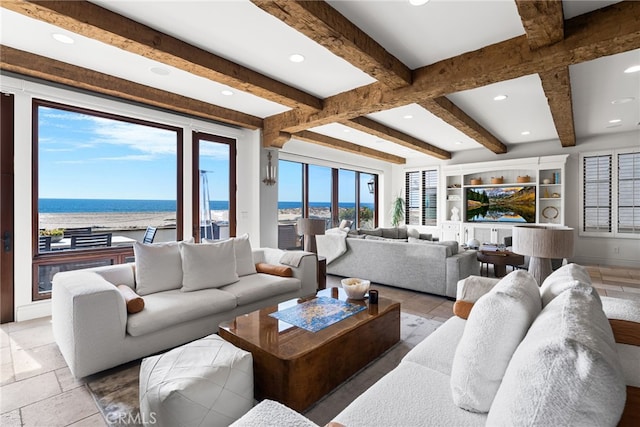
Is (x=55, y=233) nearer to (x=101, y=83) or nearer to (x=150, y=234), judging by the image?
(x=150, y=234)

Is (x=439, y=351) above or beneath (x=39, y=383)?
above

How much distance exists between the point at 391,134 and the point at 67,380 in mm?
5340

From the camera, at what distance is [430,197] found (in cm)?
867

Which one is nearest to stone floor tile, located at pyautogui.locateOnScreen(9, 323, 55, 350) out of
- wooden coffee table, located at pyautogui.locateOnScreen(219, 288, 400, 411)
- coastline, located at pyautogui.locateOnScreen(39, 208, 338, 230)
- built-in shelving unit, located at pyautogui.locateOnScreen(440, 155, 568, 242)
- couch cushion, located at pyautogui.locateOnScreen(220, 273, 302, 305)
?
coastline, located at pyautogui.locateOnScreen(39, 208, 338, 230)

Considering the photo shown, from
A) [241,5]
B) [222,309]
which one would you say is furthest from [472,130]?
[222,309]

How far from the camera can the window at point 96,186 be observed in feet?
11.6

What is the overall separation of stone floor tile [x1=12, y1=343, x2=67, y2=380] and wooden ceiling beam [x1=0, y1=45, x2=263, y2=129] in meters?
2.59

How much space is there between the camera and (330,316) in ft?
7.76

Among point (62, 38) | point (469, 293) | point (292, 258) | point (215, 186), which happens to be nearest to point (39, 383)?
point (292, 258)

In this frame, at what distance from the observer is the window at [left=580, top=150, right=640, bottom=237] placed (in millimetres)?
5996

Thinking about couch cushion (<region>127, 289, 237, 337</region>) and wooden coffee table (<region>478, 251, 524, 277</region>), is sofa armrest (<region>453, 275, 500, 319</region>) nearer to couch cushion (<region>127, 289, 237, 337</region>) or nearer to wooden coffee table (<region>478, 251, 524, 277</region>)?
couch cushion (<region>127, 289, 237, 337</region>)

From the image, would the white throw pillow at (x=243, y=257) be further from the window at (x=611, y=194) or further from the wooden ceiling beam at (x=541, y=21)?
the window at (x=611, y=194)

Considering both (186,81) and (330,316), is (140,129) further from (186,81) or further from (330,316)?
(330,316)

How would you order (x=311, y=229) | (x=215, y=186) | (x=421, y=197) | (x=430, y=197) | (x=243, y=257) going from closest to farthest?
(x=243, y=257) < (x=311, y=229) < (x=215, y=186) < (x=430, y=197) < (x=421, y=197)
